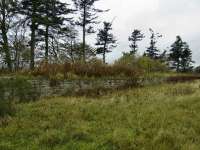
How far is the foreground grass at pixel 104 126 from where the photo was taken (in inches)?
296

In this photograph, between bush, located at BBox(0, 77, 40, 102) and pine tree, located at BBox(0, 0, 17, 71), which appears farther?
pine tree, located at BBox(0, 0, 17, 71)

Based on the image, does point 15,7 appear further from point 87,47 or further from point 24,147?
point 24,147

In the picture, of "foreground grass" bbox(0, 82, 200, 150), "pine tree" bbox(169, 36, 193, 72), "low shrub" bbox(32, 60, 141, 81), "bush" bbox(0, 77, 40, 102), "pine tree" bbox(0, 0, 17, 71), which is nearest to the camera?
"foreground grass" bbox(0, 82, 200, 150)

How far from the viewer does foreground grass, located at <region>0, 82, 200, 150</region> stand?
7.51m

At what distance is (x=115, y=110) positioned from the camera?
433 inches

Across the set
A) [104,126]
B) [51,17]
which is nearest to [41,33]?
[51,17]

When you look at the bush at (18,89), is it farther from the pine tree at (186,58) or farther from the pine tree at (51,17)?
the pine tree at (186,58)

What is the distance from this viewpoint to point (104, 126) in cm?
888

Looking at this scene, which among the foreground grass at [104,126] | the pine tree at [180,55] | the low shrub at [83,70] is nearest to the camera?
the foreground grass at [104,126]

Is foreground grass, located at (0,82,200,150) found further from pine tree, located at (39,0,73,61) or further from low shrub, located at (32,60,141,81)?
pine tree, located at (39,0,73,61)

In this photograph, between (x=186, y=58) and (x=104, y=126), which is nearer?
(x=104, y=126)

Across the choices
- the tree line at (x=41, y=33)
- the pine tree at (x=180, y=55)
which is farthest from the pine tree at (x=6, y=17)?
the pine tree at (x=180, y=55)

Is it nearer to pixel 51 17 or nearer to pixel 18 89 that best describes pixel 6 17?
pixel 51 17

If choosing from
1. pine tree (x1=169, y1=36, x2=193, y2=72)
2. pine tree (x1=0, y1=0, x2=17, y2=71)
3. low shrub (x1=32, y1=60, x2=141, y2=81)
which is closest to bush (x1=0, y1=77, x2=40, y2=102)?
low shrub (x1=32, y1=60, x2=141, y2=81)
